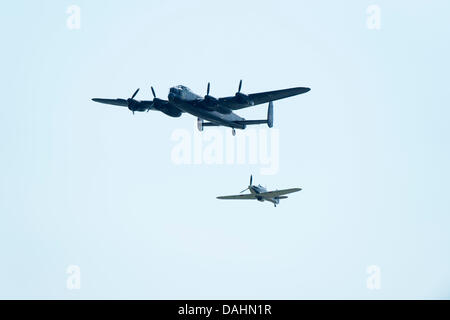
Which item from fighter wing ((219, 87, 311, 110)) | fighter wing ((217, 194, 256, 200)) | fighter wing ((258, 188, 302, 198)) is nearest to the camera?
fighter wing ((219, 87, 311, 110))

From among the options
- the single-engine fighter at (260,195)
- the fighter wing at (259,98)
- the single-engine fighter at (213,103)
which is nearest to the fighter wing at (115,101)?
the single-engine fighter at (213,103)

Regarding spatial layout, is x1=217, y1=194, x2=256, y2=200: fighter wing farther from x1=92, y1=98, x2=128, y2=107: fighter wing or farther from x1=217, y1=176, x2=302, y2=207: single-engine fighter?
x1=92, y1=98, x2=128, y2=107: fighter wing

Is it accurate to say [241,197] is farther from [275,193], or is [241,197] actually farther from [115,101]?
[115,101]

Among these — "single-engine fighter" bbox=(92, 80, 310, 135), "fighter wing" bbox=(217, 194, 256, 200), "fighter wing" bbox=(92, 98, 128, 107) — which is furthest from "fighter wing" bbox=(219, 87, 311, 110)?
"fighter wing" bbox=(217, 194, 256, 200)

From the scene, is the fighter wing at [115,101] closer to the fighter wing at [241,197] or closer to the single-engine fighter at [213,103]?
the single-engine fighter at [213,103]

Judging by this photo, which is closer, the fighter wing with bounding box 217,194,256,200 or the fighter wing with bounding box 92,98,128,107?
the fighter wing with bounding box 92,98,128,107

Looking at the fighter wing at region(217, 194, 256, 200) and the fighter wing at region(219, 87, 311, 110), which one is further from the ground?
the fighter wing at region(219, 87, 311, 110)

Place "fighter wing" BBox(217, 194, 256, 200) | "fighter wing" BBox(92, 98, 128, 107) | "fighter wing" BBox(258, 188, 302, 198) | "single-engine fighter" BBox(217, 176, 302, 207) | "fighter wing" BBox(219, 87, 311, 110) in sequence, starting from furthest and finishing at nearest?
1. "fighter wing" BBox(217, 194, 256, 200)
2. "single-engine fighter" BBox(217, 176, 302, 207)
3. "fighter wing" BBox(258, 188, 302, 198)
4. "fighter wing" BBox(92, 98, 128, 107)
5. "fighter wing" BBox(219, 87, 311, 110)

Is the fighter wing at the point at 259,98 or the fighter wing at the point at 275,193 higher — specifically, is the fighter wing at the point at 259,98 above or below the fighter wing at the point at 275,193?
above

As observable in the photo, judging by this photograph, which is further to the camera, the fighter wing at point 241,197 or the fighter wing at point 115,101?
the fighter wing at point 241,197
